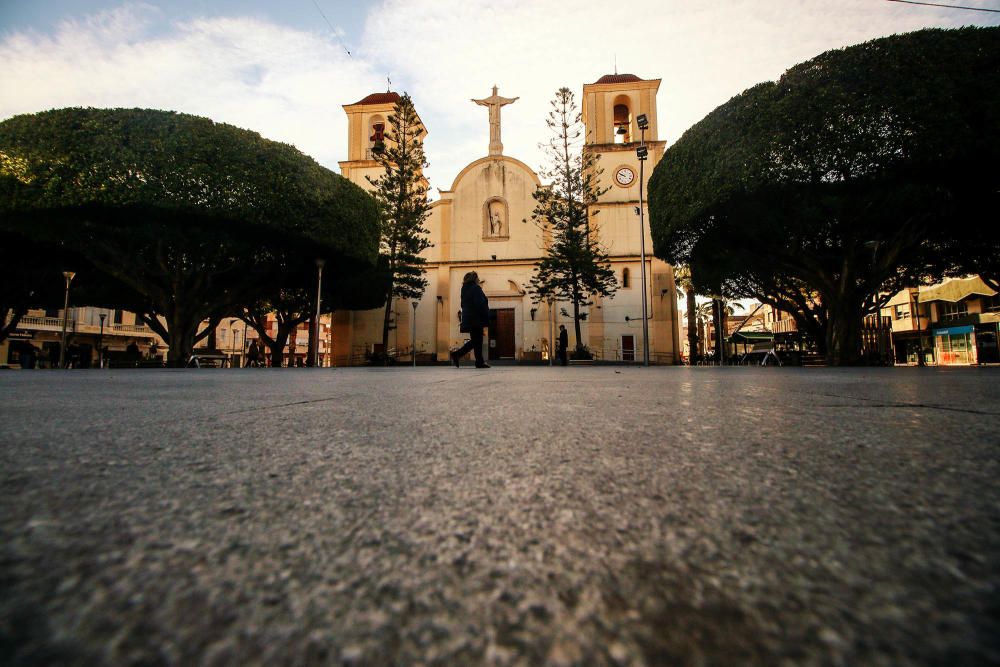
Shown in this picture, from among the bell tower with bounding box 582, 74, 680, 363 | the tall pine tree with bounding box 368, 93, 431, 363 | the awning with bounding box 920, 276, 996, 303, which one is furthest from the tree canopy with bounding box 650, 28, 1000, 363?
the tall pine tree with bounding box 368, 93, 431, 363

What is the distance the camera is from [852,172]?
10.6m

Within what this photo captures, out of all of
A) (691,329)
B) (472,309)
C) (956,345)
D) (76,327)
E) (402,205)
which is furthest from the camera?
(76,327)

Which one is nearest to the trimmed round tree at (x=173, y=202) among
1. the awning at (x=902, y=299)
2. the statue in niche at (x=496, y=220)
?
the statue in niche at (x=496, y=220)

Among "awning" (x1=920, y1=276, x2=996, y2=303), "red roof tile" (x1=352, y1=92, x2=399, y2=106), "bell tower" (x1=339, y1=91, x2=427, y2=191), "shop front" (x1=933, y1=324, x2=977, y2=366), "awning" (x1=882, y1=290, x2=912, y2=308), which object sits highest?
"red roof tile" (x1=352, y1=92, x2=399, y2=106)

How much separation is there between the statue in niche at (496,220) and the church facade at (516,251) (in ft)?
0.18

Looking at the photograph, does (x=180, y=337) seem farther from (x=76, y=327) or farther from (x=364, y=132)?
(x=76, y=327)

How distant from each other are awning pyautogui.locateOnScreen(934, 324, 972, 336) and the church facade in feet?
42.6

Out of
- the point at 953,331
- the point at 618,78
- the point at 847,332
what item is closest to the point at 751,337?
the point at 953,331

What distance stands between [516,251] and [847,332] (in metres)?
16.7

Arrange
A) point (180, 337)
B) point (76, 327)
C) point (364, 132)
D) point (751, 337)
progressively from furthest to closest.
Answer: point (76, 327)
point (364, 132)
point (751, 337)
point (180, 337)

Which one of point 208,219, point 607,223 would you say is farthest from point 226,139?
point 607,223

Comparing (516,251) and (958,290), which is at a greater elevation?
(516,251)

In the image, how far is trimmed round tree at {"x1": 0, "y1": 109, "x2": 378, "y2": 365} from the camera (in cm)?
1203

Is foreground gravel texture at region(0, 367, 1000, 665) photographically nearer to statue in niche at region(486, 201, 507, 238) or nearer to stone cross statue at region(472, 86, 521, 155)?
statue in niche at region(486, 201, 507, 238)
